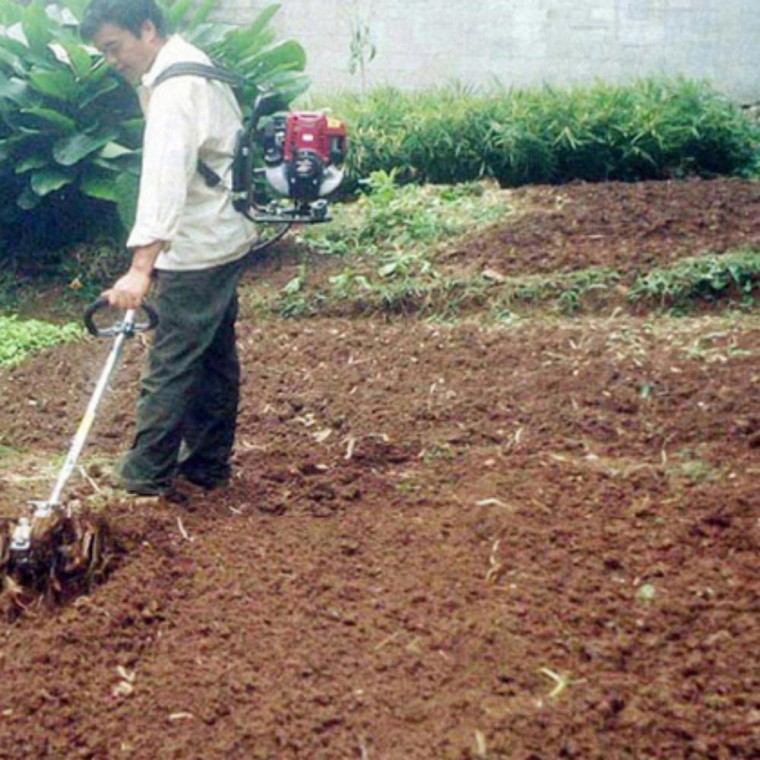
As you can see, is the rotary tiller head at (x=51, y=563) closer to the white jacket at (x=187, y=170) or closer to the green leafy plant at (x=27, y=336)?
the white jacket at (x=187, y=170)

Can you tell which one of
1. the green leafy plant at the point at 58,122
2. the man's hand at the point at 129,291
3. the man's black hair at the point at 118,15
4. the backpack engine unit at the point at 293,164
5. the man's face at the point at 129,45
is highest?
the man's black hair at the point at 118,15

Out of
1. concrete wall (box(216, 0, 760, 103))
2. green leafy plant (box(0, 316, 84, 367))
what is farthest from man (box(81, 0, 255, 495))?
concrete wall (box(216, 0, 760, 103))

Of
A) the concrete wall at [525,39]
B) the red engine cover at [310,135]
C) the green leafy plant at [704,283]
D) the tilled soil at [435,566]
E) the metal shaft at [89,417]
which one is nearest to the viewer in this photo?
the tilled soil at [435,566]

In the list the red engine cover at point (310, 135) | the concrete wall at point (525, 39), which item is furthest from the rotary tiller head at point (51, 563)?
the concrete wall at point (525, 39)

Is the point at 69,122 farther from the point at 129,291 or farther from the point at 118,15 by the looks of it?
the point at 129,291

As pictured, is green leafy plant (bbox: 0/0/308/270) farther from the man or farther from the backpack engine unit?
the man

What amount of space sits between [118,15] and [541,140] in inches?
218

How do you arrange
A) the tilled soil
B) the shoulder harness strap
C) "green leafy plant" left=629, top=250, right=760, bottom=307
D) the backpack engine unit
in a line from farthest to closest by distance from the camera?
1. "green leafy plant" left=629, top=250, right=760, bottom=307
2. the backpack engine unit
3. the shoulder harness strap
4. the tilled soil

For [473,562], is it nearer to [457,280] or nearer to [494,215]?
[457,280]

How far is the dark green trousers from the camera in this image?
4922mm

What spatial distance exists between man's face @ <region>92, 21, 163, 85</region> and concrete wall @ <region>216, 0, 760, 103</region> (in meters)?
7.71

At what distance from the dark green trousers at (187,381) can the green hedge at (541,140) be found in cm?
497

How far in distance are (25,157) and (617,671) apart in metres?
6.10

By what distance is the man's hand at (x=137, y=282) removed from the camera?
14.8 ft
